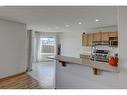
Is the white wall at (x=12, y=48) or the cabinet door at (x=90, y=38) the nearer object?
the white wall at (x=12, y=48)

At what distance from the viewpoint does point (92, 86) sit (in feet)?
10.9

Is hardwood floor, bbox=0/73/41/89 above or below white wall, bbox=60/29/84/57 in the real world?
below

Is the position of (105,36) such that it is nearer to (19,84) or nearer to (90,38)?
(90,38)

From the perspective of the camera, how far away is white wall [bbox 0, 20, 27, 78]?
6.05 meters

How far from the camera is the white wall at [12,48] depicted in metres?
6.05

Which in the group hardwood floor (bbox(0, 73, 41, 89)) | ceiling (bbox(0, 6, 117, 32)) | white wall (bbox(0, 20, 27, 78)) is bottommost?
hardwood floor (bbox(0, 73, 41, 89))

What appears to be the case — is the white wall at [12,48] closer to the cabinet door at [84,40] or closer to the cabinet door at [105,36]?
the cabinet door at [84,40]

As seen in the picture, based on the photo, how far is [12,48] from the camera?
21.3 ft

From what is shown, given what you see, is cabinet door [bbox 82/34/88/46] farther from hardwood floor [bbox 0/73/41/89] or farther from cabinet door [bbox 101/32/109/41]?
hardwood floor [bbox 0/73/41/89]

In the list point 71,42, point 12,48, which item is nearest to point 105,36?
point 71,42

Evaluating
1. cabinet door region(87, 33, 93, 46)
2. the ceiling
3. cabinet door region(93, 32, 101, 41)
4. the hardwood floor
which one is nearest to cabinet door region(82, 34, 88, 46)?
cabinet door region(87, 33, 93, 46)

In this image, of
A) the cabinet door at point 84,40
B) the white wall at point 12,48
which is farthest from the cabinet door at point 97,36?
the white wall at point 12,48

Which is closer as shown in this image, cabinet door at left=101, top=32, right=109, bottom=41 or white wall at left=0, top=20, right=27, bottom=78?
white wall at left=0, top=20, right=27, bottom=78

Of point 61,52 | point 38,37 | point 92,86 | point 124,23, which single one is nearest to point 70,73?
point 92,86
